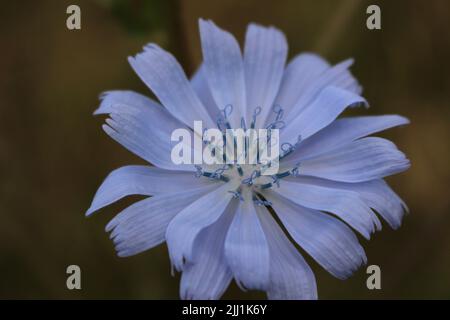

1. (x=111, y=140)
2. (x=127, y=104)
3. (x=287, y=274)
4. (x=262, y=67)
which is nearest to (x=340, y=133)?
(x=262, y=67)

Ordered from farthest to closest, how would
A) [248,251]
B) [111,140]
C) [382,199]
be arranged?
[111,140]
[382,199]
[248,251]

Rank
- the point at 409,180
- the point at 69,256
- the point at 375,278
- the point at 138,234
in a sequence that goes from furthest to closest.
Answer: the point at 409,180 < the point at 69,256 < the point at 375,278 < the point at 138,234

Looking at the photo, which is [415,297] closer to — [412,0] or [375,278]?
[375,278]

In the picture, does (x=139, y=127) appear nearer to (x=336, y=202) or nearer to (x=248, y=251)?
(x=248, y=251)

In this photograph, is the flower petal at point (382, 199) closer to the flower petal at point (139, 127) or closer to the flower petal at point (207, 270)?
the flower petal at point (207, 270)

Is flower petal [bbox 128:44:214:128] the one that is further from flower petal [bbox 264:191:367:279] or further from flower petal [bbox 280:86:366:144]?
flower petal [bbox 264:191:367:279]

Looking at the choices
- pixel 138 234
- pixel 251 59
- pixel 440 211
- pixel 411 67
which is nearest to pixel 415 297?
pixel 440 211
